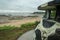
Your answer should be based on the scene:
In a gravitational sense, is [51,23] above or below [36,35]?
above

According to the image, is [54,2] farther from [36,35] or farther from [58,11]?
[36,35]

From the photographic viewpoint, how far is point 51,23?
21.2 ft

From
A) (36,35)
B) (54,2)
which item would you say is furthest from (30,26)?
(54,2)

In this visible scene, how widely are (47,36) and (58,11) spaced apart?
0.71 metres

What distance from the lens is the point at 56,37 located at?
5.96 m

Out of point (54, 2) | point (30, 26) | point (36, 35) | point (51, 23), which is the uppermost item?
point (54, 2)

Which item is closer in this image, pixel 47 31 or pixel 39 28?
pixel 47 31

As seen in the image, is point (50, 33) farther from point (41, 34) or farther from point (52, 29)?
point (41, 34)

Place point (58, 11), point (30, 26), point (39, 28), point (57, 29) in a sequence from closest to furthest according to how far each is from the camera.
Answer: point (57, 29) < point (58, 11) < point (39, 28) < point (30, 26)

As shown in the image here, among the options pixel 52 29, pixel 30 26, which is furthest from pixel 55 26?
pixel 30 26

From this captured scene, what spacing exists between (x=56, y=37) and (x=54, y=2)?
2.83ft

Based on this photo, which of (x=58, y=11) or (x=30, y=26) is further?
(x=30, y=26)

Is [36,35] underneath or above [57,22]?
underneath

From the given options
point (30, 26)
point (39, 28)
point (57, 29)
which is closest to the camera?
point (57, 29)
